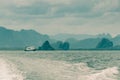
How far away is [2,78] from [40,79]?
417cm

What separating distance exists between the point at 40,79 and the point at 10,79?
4.07m

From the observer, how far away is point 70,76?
142 feet

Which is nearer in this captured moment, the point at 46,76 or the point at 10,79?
the point at 10,79

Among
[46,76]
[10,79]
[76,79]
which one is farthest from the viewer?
[46,76]

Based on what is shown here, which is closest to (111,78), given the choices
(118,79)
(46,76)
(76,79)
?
(118,79)

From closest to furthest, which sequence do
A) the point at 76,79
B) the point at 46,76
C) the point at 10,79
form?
1. the point at 10,79
2. the point at 76,79
3. the point at 46,76

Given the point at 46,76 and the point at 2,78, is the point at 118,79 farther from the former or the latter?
the point at 2,78

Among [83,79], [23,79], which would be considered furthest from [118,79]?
[23,79]

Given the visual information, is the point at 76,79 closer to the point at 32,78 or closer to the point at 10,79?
the point at 32,78

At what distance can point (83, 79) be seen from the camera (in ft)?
134

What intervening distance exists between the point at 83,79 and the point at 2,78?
8262 mm

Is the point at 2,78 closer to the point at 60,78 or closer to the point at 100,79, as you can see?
the point at 60,78

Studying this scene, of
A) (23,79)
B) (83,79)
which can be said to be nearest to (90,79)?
(83,79)

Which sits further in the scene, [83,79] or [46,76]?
[46,76]
